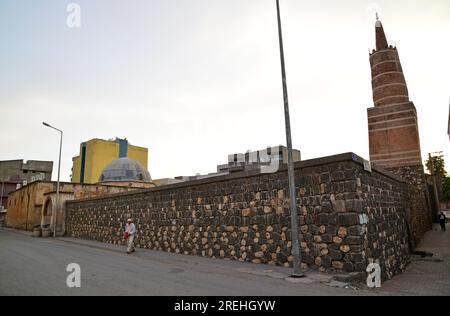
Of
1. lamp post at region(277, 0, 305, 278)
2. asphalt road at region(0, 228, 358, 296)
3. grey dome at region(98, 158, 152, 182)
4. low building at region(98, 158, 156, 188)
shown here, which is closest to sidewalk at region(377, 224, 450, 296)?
asphalt road at region(0, 228, 358, 296)

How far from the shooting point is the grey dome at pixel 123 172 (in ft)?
119

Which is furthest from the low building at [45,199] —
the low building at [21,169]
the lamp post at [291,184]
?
the low building at [21,169]

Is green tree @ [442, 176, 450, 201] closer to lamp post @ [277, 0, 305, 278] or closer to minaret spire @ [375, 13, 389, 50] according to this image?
minaret spire @ [375, 13, 389, 50]

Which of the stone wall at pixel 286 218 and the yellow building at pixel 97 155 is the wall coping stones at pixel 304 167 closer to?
the stone wall at pixel 286 218

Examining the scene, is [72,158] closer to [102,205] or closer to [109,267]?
[102,205]

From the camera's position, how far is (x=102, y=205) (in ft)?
64.1

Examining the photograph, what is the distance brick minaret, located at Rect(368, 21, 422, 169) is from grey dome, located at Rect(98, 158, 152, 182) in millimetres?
25705

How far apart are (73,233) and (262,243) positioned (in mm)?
19197

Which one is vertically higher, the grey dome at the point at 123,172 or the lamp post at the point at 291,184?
the grey dome at the point at 123,172

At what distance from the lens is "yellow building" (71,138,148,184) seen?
48.0m

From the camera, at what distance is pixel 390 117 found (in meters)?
26.0

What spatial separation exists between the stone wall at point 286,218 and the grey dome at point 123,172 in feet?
72.4
